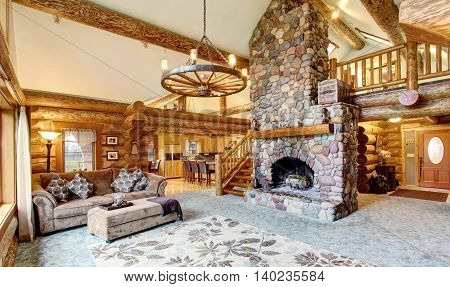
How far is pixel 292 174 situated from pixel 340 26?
4263 millimetres

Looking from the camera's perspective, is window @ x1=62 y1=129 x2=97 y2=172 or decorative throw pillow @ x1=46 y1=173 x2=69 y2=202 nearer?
decorative throw pillow @ x1=46 y1=173 x2=69 y2=202

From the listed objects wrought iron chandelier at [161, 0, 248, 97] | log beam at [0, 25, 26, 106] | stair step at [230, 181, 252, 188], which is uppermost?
wrought iron chandelier at [161, 0, 248, 97]

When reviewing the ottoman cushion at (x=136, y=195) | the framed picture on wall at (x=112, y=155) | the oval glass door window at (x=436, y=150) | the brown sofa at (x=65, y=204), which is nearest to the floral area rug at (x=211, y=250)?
the brown sofa at (x=65, y=204)

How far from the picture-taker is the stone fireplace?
14.8 feet

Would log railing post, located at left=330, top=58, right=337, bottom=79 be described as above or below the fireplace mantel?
above

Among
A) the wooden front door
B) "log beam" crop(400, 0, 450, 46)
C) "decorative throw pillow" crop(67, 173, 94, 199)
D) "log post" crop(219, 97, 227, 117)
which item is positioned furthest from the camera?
"log post" crop(219, 97, 227, 117)

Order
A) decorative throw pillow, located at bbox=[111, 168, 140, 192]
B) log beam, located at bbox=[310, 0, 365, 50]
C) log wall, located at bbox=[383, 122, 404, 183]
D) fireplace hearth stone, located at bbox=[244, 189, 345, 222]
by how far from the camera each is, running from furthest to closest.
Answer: log wall, located at bbox=[383, 122, 404, 183], log beam, located at bbox=[310, 0, 365, 50], decorative throw pillow, located at bbox=[111, 168, 140, 192], fireplace hearth stone, located at bbox=[244, 189, 345, 222]

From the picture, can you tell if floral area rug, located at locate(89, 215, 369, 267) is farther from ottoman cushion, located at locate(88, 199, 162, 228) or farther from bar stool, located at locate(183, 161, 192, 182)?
bar stool, located at locate(183, 161, 192, 182)

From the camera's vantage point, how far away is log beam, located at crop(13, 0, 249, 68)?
357 centimetres

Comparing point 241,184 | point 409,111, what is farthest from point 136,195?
point 409,111

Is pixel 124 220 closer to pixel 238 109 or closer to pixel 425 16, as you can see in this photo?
pixel 425 16

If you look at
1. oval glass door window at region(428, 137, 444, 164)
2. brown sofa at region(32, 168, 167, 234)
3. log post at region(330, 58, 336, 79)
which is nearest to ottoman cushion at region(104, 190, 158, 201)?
brown sofa at region(32, 168, 167, 234)

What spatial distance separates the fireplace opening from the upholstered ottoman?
2.97m

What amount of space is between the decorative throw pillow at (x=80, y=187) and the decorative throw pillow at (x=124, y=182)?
516mm
